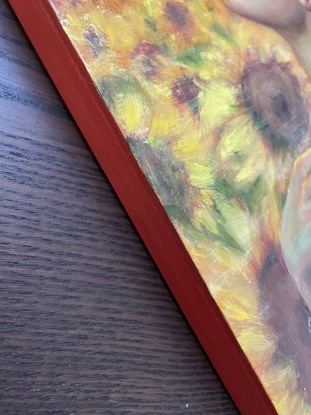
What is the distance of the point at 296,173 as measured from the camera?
721mm

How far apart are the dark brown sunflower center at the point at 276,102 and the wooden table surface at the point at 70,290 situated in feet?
0.80

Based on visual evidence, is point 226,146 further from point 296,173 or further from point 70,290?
point 70,290

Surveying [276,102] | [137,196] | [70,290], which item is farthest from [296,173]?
[70,290]

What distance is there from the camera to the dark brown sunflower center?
0.71 meters

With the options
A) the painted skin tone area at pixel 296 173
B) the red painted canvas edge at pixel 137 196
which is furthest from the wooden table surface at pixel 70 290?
the painted skin tone area at pixel 296 173

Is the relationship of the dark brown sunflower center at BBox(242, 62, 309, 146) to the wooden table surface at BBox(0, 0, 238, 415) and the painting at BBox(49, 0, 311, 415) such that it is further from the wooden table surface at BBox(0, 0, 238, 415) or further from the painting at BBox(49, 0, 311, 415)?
the wooden table surface at BBox(0, 0, 238, 415)

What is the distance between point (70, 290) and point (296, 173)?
0.36 meters

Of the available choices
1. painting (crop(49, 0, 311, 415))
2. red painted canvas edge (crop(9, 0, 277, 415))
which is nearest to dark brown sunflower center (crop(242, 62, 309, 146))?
painting (crop(49, 0, 311, 415))

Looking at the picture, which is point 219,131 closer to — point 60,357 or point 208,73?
point 208,73

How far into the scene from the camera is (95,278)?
0.53m

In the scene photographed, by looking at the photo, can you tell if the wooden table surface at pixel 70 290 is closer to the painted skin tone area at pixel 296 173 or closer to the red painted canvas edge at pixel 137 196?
the red painted canvas edge at pixel 137 196

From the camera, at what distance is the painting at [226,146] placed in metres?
0.56

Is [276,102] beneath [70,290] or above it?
above

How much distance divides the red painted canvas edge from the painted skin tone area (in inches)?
5.6
